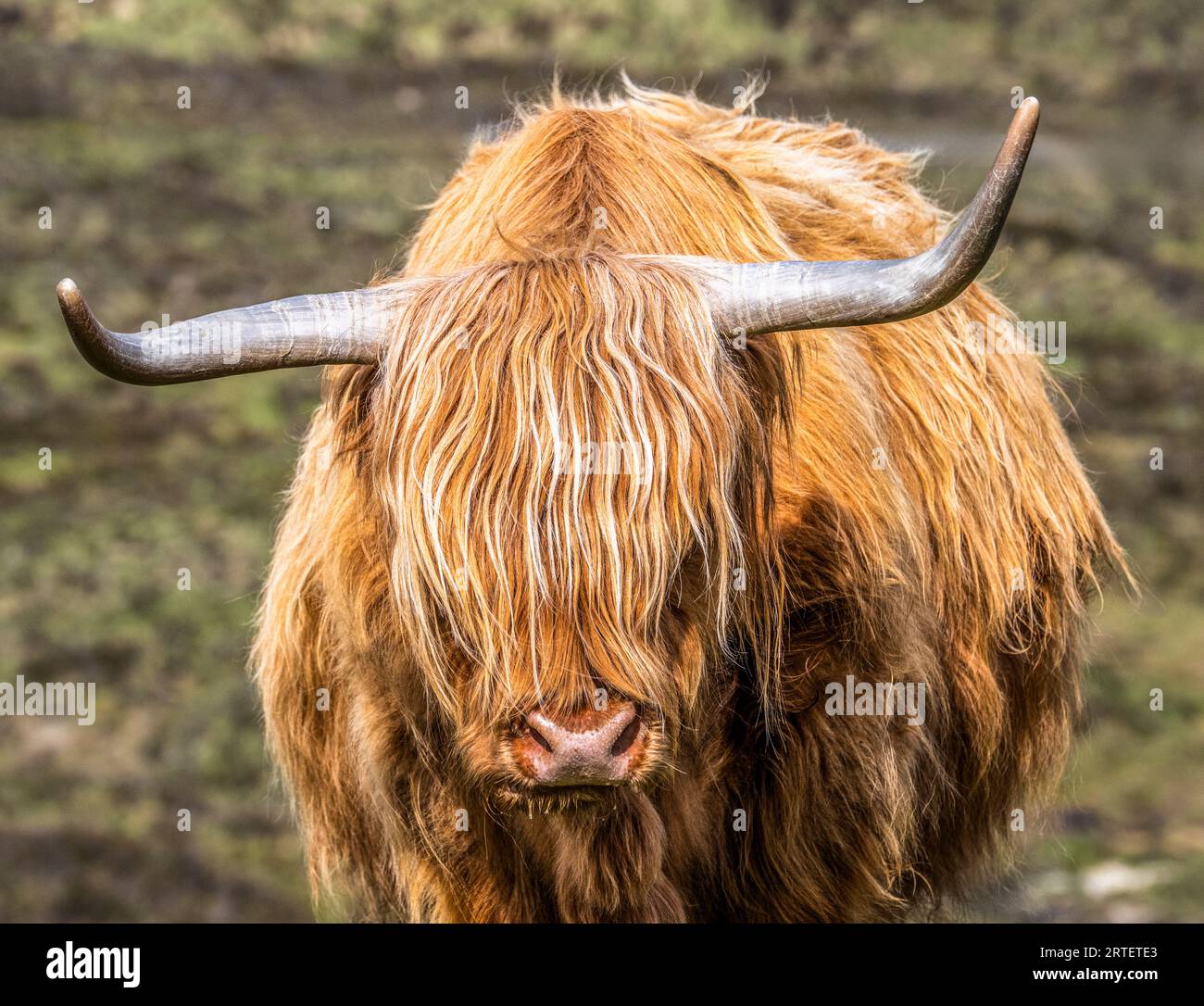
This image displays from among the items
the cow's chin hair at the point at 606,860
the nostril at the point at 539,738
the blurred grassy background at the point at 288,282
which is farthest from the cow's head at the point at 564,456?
the blurred grassy background at the point at 288,282

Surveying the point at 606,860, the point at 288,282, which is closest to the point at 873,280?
the point at 606,860

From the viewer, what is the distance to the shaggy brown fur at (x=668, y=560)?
3244mm

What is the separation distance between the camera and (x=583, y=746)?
309 centimetres

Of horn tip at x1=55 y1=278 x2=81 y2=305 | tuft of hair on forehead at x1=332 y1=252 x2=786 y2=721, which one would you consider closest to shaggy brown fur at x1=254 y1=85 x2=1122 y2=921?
tuft of hair on forehead at x1=332 y1=252 x2=786 y2=721

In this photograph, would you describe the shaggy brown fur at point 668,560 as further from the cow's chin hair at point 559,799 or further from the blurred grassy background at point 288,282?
the blurred grassy background at point 288,282

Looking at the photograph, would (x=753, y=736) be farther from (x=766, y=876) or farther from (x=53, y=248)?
(x=53, y=248)

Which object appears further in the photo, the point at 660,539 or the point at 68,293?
the point at 660,539

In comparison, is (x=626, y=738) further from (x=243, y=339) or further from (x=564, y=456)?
(x=243, y=339)

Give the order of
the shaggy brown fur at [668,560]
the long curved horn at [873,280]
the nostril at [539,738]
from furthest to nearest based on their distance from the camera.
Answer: the shaggy brown fur at [668,560] → the nostril at [539,738] → the long curved horn at [873,280]

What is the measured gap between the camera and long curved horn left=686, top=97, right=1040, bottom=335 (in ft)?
9.37

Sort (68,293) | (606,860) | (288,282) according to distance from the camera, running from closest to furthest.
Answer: (68,293)
(606,860)
(288,282)

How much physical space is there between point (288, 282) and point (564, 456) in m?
9.16

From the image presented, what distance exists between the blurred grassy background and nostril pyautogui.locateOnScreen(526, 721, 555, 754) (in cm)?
435
